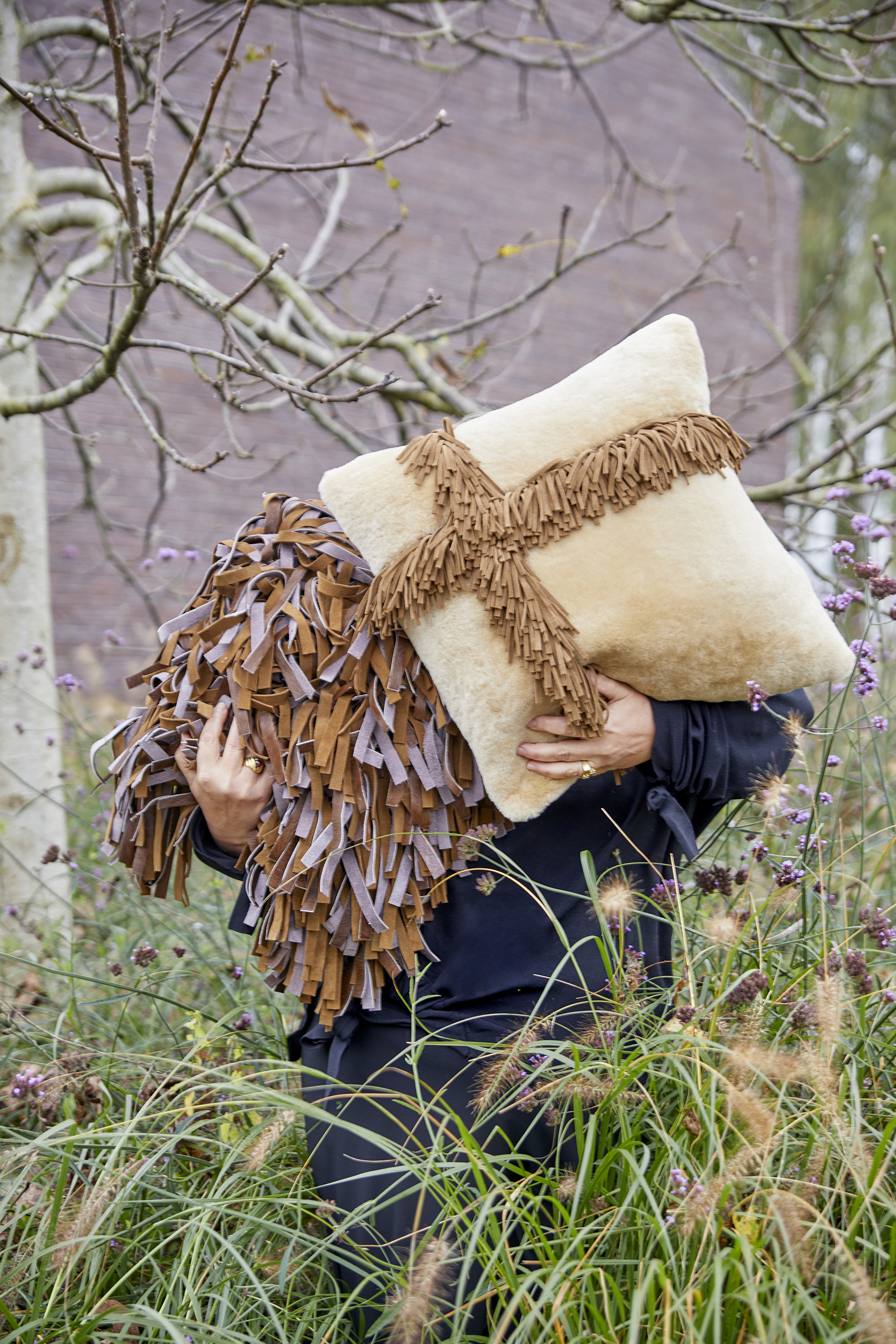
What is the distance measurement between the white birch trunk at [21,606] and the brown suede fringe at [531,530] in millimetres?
1616

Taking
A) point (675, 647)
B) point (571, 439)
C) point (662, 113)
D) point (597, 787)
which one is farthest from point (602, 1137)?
point (662, 113)

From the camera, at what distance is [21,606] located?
2467 millimetres

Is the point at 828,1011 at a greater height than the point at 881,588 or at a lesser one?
lesser

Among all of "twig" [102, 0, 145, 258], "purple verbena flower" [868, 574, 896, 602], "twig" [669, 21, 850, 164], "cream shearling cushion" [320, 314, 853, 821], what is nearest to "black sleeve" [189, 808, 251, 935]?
"cream shearling cushion" [320, 314, 853, 821]

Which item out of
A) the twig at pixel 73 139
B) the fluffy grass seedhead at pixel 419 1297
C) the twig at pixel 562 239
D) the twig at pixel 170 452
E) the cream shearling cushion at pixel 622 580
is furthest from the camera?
the twig at pixel 562 239

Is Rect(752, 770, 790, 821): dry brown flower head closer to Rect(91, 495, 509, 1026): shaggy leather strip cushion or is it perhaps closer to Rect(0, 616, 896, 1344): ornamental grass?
Rect(0, 616, 896, 1344): ornamental grass

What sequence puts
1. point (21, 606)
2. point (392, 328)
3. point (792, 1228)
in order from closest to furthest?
point (792, 1228) < point (392, 328) < point (21, 606)

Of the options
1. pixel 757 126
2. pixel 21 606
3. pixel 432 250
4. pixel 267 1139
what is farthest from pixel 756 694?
pixel 432 250

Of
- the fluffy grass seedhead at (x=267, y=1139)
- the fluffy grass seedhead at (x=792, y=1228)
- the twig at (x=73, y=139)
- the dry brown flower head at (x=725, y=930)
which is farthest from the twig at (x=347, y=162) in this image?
the fluffy grass seedhead at (x=792, y=1228)

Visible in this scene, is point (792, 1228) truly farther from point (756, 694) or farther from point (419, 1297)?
point (756, 694)

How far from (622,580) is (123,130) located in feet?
3.30

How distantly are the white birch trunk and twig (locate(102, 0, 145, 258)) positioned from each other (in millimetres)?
1139

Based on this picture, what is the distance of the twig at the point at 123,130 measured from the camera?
1.19 meters

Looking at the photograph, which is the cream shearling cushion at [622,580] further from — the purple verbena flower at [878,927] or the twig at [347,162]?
the twig at [347,162]
